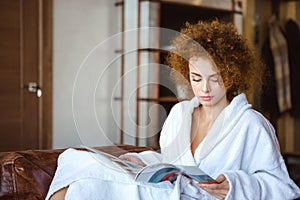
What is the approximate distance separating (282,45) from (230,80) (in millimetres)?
3694

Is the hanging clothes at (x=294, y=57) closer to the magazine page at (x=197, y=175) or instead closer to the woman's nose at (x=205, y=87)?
the woman's nose at (x=205, y=87)

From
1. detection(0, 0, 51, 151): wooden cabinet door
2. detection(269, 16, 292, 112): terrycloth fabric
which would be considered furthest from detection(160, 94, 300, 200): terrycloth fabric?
detection(269, 16, 292, 112): terrycloth fabric

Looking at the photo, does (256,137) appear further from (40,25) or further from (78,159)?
(40,25)

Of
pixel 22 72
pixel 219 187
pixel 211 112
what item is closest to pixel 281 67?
pixel 22 72

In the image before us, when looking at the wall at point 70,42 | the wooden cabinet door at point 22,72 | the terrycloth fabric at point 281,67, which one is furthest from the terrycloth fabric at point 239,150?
the terrycloth fabric at point 281,67

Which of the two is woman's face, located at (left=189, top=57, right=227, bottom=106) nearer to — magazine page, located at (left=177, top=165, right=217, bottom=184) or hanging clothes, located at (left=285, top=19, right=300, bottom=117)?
magazine page, located at (left=177, top=165, right=217, bottom=184)

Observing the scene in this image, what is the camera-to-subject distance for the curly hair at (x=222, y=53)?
61.7 inches

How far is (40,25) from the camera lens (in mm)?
3986

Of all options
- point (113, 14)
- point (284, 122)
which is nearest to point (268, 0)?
point (284, 122)

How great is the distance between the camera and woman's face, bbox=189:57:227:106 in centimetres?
153

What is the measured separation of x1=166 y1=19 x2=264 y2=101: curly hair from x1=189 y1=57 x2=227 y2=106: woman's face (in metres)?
0.02

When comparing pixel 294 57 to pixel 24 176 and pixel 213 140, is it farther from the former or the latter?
pixel 24 176

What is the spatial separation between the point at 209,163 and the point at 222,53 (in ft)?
1.06

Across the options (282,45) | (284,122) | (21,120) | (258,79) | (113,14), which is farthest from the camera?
(284,122)
